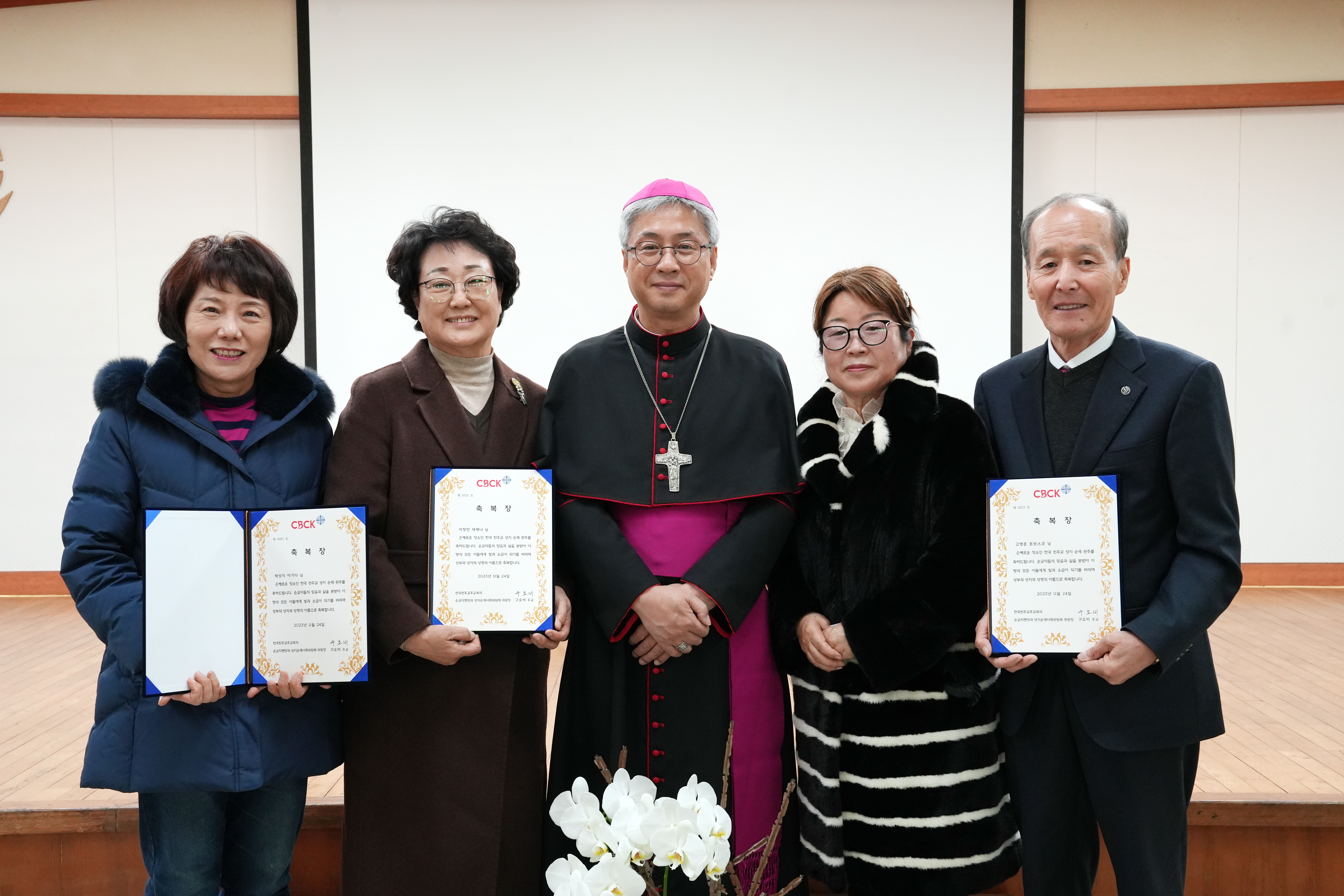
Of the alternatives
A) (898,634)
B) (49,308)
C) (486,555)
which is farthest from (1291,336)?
(49,308)

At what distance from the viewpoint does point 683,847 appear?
0.83 meters

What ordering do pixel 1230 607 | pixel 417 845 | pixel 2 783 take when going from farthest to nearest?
pixel 1230 607, pixel 2 783, pixel 417 845

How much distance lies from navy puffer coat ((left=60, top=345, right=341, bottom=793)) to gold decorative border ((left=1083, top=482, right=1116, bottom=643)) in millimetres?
1477

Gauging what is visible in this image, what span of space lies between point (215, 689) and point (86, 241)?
17.7ft

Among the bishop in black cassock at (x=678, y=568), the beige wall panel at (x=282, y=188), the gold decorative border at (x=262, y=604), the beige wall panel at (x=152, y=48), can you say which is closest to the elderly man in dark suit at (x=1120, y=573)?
the bishop in black cassock at (x=678, y=568)

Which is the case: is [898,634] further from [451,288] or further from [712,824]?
[451,288]

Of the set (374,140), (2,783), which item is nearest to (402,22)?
(374,140)

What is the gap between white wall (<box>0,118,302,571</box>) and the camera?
18.1 ft

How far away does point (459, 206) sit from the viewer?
198 inches

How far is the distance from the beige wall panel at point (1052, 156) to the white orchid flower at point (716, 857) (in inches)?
204

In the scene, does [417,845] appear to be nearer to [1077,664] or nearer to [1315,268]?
[1077,664]

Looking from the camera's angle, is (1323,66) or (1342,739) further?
(1323,66)

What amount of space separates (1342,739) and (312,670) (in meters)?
3.31

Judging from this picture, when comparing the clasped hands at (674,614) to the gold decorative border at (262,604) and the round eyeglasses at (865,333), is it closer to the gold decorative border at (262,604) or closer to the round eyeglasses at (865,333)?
the round eyeglasses at (865,333)
